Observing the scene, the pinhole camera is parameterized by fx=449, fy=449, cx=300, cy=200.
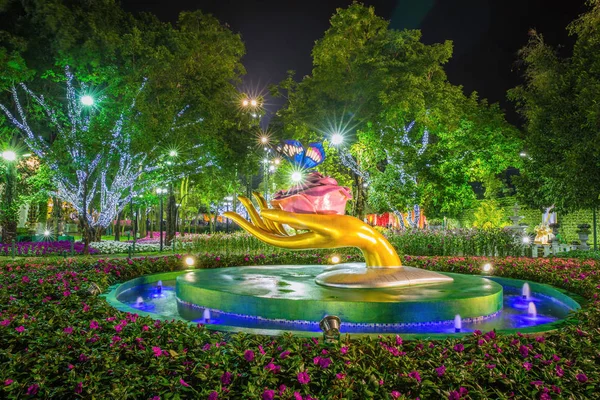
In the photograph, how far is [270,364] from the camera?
3988mm

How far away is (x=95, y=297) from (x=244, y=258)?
7246 mm

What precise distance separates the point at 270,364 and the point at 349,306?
2.99 m

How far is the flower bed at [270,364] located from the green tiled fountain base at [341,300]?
5.90 ft

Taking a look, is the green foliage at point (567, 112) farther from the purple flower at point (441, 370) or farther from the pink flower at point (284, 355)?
the pink flower at point (284, 355)

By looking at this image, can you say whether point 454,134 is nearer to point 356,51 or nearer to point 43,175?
point 356,51

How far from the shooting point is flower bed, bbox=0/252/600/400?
3.69 m

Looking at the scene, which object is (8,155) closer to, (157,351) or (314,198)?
(314,198)

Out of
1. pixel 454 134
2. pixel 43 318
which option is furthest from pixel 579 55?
pixel 43 318

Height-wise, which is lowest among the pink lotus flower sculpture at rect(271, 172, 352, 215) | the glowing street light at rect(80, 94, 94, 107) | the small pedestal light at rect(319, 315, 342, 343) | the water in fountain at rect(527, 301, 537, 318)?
the water in fountain at rect(527, 301, 537, 318)

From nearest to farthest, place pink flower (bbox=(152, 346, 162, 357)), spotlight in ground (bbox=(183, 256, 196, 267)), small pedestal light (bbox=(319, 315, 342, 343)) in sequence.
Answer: pink flower (bbox=(152, 346, 162, 357)), small pedestal light (bbox=(319, 315, 342, 343)), spotlight in ground (bbox=(183, 256, 196, 267))

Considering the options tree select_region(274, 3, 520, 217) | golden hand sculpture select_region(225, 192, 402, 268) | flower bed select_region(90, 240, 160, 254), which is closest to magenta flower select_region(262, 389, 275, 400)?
golden hand sculpture select_region(225, 192, 402, 268)

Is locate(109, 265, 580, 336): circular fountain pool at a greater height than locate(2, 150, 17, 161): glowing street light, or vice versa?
locate(2, 150, 17, 161): glowing street light

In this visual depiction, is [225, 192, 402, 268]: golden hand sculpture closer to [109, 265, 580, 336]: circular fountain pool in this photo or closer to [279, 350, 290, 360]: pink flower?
[109, 265, 580, 336]: circular fountain pool

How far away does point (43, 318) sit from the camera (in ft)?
19.0
